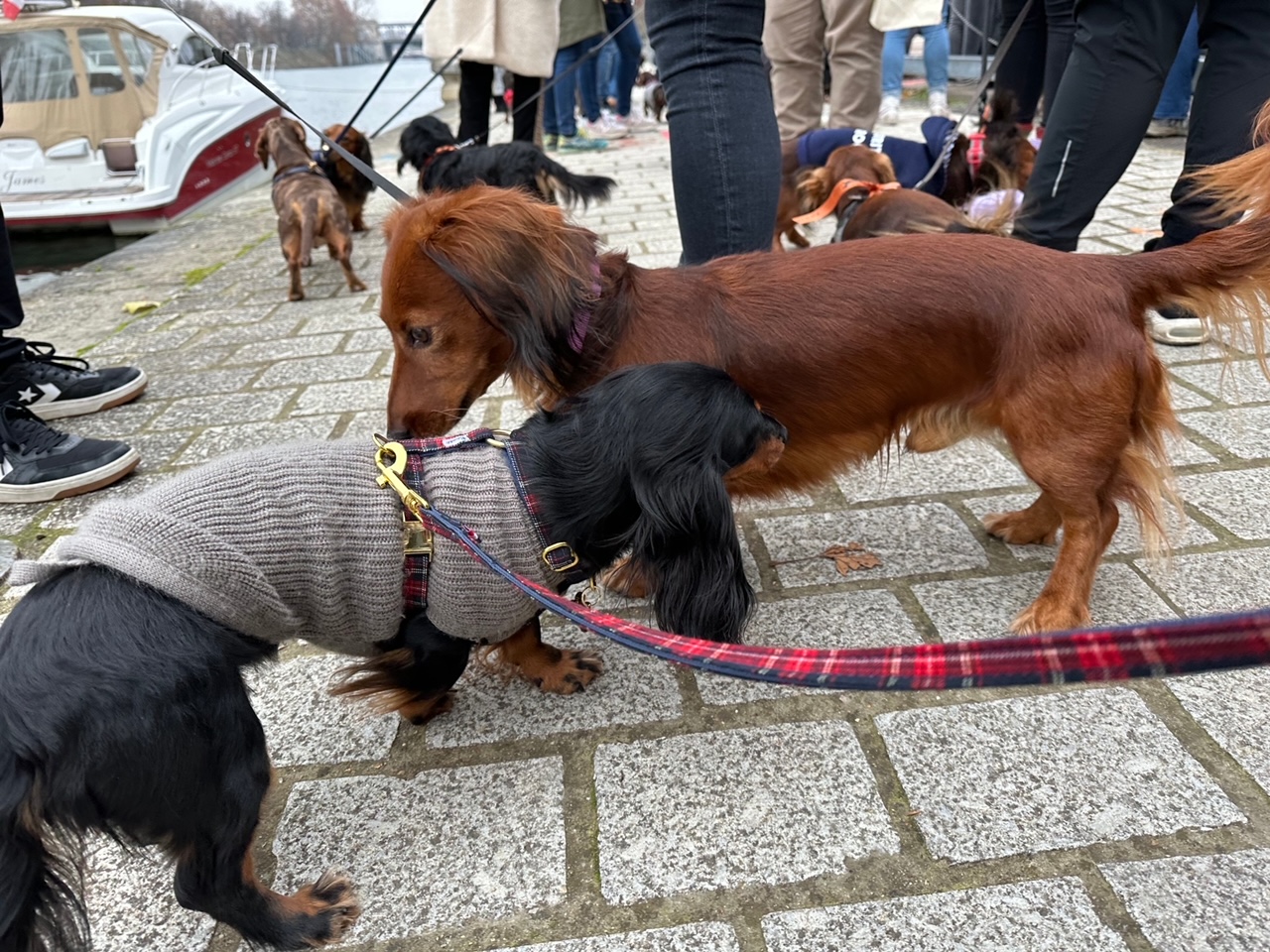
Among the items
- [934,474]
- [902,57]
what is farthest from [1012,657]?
[902,57]

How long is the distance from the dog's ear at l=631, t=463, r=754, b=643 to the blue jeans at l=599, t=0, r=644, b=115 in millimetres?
11024

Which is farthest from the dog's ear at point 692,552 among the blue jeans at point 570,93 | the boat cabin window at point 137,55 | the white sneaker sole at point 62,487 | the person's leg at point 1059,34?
the boat cabin window at point 137,55

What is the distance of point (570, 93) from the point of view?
1050 centimetres

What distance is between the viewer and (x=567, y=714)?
1.84 metres

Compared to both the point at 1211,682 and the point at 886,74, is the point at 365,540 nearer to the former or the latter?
the point at 1211,682

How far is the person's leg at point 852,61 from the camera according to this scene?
5074 millimetres

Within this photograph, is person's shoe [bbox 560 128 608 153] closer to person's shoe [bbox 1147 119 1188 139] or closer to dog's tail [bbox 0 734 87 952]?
person's shoe [bbox 1147 119 1188 139]

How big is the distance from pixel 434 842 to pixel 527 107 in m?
5.91

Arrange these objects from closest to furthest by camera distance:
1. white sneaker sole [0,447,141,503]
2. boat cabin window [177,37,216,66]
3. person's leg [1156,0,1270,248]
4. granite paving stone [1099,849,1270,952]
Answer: granite paving stone [1099,849,1270,952] < person's leg [1156,0,1270,248] < white sneaker sole [0,447,141,503] < boat cabin window [177,37,216,66]

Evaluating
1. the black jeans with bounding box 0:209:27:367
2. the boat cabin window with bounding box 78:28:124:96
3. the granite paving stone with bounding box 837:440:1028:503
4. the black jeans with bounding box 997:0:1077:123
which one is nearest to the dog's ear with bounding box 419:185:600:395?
the granite paving stone with bounding box 837:440:1028:503

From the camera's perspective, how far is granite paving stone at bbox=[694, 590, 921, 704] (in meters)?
1.92

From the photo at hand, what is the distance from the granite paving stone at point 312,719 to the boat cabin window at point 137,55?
8.66 m

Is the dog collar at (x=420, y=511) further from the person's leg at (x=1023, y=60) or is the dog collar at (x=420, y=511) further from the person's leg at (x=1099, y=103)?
the person's leg at (x=1023, y=60)

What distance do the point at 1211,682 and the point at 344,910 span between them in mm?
1793
